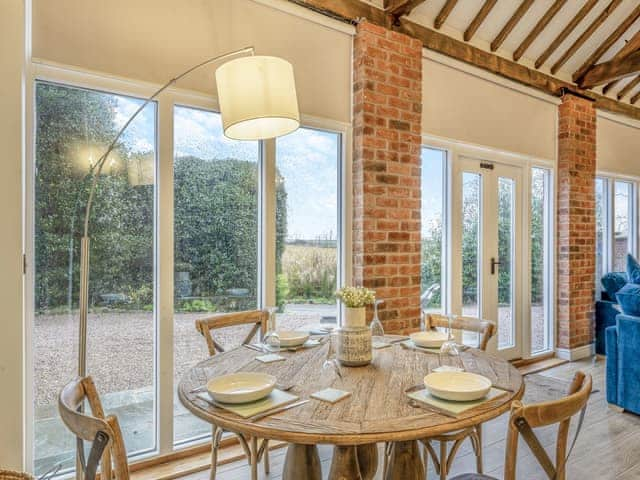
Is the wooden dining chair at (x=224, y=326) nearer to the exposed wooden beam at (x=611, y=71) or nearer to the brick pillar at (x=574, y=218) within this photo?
the brick pillar at (x=574, y=218)

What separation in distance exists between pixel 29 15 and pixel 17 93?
503 mm

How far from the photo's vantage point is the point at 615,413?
3131 mm

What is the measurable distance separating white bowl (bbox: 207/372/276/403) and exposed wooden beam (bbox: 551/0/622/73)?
14.8 ft

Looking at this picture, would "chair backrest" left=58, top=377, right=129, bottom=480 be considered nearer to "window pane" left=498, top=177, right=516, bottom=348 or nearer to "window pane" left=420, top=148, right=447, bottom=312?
"window pane" left=420, top=148, right=447, bottom=312

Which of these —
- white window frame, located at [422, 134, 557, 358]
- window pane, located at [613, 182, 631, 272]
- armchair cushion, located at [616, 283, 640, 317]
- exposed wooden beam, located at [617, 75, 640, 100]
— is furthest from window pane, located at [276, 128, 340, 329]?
window pane, located at [613, 182, 631, 272]

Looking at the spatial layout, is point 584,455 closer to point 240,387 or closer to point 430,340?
point 430,340

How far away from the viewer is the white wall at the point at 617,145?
5.07 metres

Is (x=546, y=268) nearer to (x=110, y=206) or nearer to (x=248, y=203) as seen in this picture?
(x=248, y=203)

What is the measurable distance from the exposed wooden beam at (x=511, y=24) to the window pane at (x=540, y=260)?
1357 mm

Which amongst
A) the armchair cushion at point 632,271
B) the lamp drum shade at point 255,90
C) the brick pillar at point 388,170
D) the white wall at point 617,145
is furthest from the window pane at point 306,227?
the white wall at point 617,145

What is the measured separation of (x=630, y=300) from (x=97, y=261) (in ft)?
11.5

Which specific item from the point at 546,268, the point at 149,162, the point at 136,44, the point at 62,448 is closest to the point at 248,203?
the point at 149,162

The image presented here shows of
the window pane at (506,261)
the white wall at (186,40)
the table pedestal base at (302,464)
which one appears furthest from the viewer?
the window pane at (506,261)

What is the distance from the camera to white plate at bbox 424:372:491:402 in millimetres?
1352
